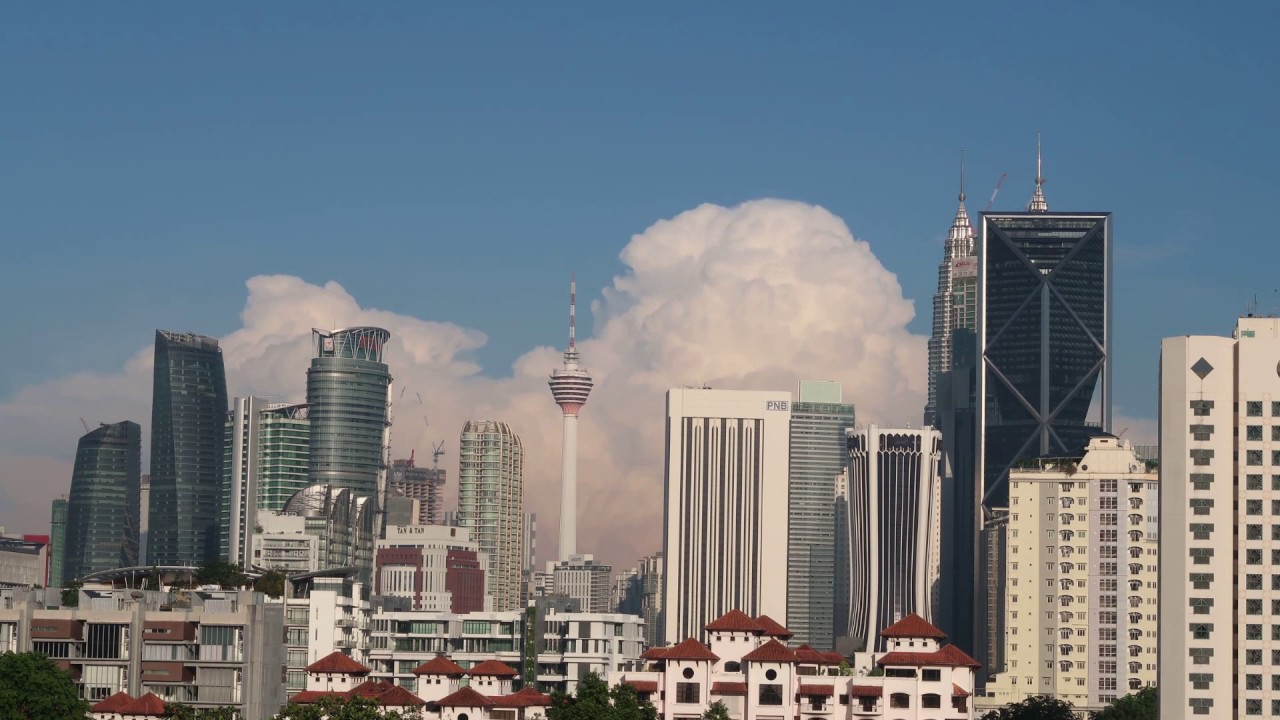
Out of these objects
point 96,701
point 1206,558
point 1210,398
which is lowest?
point 96,701

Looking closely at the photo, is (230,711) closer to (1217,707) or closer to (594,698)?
(594,698)

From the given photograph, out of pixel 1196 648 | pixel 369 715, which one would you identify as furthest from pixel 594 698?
pixel 1196 648

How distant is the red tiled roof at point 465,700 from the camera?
196 meters

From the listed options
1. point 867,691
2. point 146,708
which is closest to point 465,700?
point 146,708

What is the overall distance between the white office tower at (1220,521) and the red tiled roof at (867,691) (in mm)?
36342

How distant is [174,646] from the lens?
184 meters

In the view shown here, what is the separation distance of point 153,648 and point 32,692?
23446 mm

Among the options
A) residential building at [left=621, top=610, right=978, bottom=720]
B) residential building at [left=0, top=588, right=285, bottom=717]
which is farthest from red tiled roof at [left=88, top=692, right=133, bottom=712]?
residential building at [left=621, top=610, right=978, bottom=720]

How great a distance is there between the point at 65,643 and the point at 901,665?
74781 mm

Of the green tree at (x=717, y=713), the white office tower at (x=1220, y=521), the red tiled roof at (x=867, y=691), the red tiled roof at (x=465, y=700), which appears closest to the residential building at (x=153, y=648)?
the red tiled roof at (x=465, y=700)

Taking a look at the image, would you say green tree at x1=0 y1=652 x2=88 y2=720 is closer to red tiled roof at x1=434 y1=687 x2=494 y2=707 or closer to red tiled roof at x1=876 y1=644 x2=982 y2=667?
red tiled roof at x1=434 y1=687 x2=494 y2=707

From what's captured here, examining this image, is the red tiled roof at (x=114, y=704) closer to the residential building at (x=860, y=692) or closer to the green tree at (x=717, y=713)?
the residential building at (x=860, y=692)

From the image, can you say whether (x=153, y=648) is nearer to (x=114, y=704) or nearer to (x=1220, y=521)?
(x=114, y=704)

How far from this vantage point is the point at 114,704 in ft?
567
